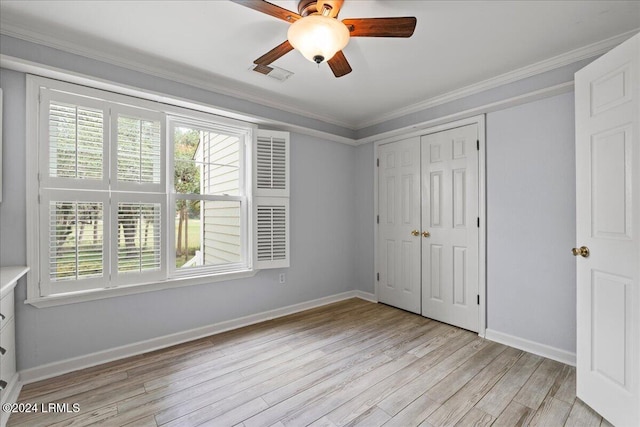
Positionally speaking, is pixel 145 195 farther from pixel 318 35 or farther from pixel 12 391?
pixel 318 35

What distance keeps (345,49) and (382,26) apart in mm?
777

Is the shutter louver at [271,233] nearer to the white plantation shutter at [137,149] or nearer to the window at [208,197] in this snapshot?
the window at [208,197]

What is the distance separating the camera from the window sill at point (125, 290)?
7.24ft

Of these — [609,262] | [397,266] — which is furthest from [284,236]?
[609,262]

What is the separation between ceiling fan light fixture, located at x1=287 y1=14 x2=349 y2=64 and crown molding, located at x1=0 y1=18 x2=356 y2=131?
1.48 metres

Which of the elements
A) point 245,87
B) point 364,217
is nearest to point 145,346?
point 245,87

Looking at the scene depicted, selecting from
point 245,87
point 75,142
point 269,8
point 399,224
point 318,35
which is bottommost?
point 399,224

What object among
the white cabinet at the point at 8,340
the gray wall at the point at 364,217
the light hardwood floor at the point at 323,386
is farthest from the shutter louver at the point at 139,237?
the gray wall at the point at 364,217

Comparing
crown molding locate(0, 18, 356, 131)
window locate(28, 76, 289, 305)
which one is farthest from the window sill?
crown molding locate(0, 18, 356, 131)

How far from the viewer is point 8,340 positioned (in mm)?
1966

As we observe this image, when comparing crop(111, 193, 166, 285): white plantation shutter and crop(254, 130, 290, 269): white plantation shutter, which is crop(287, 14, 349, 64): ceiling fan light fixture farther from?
crop(111, 193, 166, 285): white plantation shutter

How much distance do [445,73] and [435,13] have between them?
0.92 m

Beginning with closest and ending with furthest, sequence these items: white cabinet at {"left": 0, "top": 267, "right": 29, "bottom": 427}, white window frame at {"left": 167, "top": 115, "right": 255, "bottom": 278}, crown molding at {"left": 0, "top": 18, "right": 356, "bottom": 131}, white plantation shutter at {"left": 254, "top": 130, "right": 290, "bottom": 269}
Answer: white cabinet at {"left": 0, "top": 267, "right": 29, "bottom": 427}
crown molding at {"left": 0, "top": 18, "right": 356, "bottom": 131}
white window frame at {"left": 167, "top": 115, "right": 255, "bottom": 278}
white plantation shutter at {"left": 254, "top": 130, "right": 290, "bottom": 269}

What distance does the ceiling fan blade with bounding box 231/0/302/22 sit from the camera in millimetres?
1511
